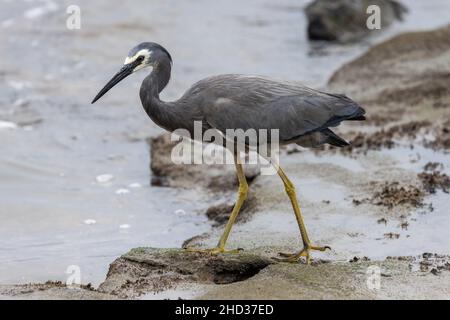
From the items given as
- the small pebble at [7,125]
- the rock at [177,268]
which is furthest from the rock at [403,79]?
the small pebble at [7,125]

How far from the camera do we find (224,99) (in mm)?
6266

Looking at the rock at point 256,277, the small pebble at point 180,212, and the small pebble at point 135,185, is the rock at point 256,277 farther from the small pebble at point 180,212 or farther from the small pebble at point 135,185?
the small pebble at point 135,185

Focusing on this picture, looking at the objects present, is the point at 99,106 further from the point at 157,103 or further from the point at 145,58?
the point at 157,103

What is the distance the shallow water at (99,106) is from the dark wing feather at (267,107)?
1704 mm

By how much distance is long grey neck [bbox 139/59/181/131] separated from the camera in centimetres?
631

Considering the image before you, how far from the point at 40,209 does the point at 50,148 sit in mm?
2371

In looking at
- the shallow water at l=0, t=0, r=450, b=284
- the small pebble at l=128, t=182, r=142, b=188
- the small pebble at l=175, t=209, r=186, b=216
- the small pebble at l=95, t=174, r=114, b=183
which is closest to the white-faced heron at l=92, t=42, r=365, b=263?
the shallow water at l=0, t=0, r=450, b=284

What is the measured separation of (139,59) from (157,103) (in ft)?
1.25

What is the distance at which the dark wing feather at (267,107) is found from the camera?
6230 mm

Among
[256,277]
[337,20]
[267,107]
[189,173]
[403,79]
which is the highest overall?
[337,20]

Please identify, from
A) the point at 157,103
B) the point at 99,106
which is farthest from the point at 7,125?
the point at 157,103

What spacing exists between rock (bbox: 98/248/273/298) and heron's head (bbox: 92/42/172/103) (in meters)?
1.35

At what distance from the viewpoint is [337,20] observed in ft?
54.2
